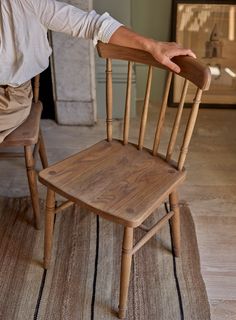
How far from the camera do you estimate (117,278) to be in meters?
1.58

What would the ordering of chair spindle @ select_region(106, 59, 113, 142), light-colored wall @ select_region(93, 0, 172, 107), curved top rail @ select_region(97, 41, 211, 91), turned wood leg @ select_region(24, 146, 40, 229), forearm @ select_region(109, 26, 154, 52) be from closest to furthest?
curved top rail @ select_region(97, 41, 211, 91)
forearm @ select_region(109, 26, 154, 52)
chair spindle @ select_region(106, 59, 113, 142)
turned wood leg @ select_region(24, 146, 40, 229)
light-colored wall @ select_region(93, 0, 172, 107)

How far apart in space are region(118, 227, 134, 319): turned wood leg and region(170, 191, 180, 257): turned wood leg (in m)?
0.29

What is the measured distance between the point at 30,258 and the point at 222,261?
768 mm

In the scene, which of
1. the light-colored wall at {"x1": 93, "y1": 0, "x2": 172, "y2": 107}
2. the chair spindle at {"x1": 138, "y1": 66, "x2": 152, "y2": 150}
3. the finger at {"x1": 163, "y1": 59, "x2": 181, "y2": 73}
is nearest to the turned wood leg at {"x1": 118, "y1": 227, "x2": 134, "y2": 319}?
the chair spindle at {"x1": 138, "y1": 66, "x2": 152, "y2": 150}

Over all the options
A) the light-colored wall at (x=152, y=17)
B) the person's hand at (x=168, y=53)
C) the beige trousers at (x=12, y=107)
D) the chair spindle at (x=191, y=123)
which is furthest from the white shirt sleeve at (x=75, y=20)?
the light-colored wall at (x=152, y=17)

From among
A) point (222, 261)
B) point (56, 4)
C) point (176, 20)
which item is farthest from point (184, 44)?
point (222, 261)

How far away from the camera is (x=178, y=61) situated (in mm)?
1350

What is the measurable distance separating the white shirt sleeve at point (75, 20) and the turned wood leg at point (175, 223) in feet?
2.02

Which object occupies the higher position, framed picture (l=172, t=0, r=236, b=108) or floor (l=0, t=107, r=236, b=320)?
framed picture (l=172, t=0, r=236, b=108)

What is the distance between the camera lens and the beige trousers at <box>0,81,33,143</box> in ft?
5.09

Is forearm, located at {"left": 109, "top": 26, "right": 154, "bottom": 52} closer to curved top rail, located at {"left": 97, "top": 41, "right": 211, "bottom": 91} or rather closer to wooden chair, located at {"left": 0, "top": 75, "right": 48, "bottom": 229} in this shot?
curved top rail, located at {"left": 97, "top": 41, "right": 211, "bottom": 91}

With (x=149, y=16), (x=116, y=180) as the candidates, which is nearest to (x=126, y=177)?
(x=116, y=180)

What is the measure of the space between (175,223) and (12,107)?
76 cm

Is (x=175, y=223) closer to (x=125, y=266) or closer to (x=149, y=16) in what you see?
(x=125, y=266)
